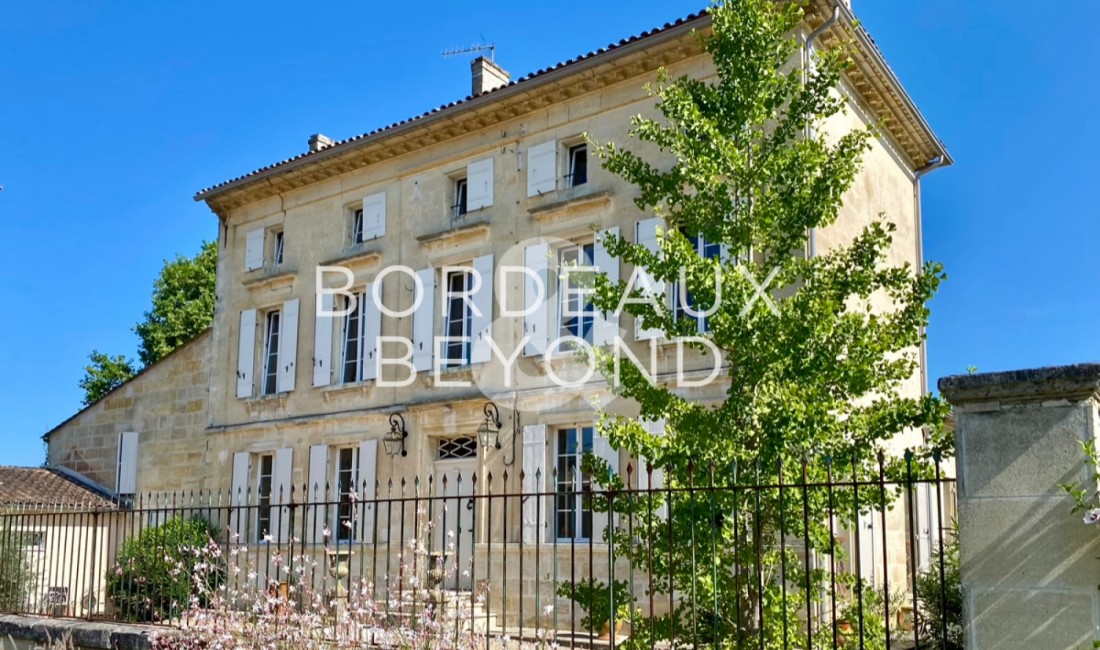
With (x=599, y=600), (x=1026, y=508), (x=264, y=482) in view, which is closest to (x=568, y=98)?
(x=264, y=482)

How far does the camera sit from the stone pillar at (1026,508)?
394 centimetres

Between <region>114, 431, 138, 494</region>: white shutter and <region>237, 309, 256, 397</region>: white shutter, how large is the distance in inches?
118

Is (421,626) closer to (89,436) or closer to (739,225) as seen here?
(739,225)

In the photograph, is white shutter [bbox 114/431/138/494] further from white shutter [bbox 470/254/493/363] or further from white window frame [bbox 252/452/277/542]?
white shutter [bbox 470/254/493/363]

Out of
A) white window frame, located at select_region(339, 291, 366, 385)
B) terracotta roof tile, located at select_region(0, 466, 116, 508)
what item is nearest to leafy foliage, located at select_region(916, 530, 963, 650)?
white window frame, located at select_region(339, 291, 366, 385)

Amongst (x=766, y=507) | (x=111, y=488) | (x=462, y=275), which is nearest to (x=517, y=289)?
(x=462, y=275)

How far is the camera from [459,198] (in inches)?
636

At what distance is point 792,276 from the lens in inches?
297

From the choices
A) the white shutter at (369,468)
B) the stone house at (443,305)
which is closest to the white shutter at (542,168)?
the stone house at (443,305)

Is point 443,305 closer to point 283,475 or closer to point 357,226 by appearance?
point 357,226

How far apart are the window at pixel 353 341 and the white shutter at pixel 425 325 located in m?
1.31

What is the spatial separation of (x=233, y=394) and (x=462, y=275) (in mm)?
5305

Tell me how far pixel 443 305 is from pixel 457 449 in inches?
84.6

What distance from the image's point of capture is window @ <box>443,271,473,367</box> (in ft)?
50.1
